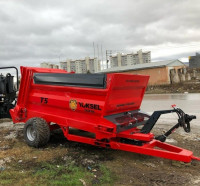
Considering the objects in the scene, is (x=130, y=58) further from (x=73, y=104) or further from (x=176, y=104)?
(x=73, y=104)

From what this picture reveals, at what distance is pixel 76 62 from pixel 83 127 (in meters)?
58.9

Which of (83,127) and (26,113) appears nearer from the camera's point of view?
(83,127)

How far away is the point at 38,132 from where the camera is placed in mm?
5859

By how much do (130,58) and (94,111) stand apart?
58.3 meters

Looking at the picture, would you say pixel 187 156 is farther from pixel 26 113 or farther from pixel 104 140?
pixel 26 113

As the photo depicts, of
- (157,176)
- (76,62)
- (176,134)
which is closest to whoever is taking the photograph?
(157,176)

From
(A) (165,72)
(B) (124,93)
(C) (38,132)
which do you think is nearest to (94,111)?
(B) (124,93)

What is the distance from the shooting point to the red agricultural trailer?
4902 millimetres

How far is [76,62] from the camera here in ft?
208

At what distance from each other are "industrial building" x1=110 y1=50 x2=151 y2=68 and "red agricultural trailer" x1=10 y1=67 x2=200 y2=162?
182 feet

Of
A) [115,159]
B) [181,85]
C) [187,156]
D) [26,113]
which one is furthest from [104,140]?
[181,85]

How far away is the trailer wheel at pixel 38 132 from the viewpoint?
5863 millimetres

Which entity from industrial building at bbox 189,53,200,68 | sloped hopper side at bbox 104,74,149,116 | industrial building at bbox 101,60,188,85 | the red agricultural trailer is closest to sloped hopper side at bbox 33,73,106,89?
the red agricultural trailer

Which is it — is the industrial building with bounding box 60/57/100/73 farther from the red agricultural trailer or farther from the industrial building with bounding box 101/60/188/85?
the red agricultural trailer
